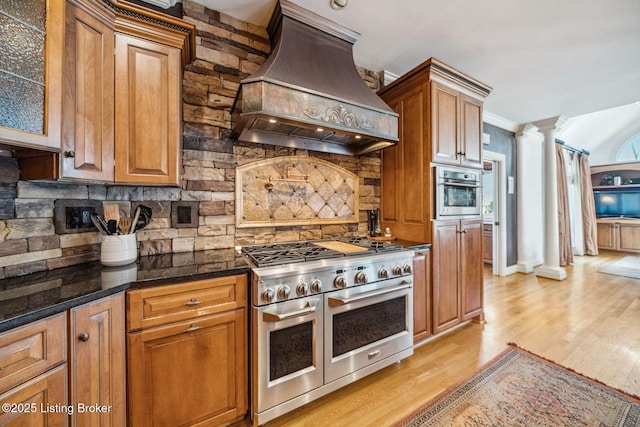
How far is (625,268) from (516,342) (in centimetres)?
492

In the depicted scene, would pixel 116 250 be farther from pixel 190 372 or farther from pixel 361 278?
pixel 361 278

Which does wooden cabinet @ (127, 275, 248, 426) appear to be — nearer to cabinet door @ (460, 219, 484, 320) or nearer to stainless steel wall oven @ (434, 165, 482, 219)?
stainless steel wall oven @ (434, 165, 482, 219)

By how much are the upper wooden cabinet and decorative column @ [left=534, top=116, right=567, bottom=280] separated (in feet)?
20.4

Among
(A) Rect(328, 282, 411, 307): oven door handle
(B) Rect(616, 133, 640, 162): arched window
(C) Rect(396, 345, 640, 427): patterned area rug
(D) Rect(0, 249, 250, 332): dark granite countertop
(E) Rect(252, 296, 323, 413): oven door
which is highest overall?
(B) Rect(616, 133, 640, 162): arched window

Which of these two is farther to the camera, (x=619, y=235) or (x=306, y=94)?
(x=619, y=235)

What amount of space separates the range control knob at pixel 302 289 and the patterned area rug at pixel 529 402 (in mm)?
1003

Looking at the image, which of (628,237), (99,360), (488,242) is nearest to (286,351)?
(99,360)

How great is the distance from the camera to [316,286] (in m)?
1.58

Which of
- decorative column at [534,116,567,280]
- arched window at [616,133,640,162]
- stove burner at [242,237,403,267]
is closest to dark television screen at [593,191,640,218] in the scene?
→ arched window at [616,133,640,162]

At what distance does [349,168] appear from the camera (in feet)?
8.73

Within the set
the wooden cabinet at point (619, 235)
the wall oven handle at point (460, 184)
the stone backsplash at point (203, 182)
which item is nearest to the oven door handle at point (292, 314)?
the stone backsplash at point (203, 182)

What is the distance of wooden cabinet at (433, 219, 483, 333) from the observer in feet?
7.64

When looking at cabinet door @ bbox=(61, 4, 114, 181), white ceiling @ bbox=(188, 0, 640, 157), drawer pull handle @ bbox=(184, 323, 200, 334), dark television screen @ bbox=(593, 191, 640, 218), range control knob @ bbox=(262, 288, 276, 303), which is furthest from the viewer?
dark television screen @ bbox=(593, 191, 640, 218)

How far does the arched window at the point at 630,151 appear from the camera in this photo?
6.27 m
